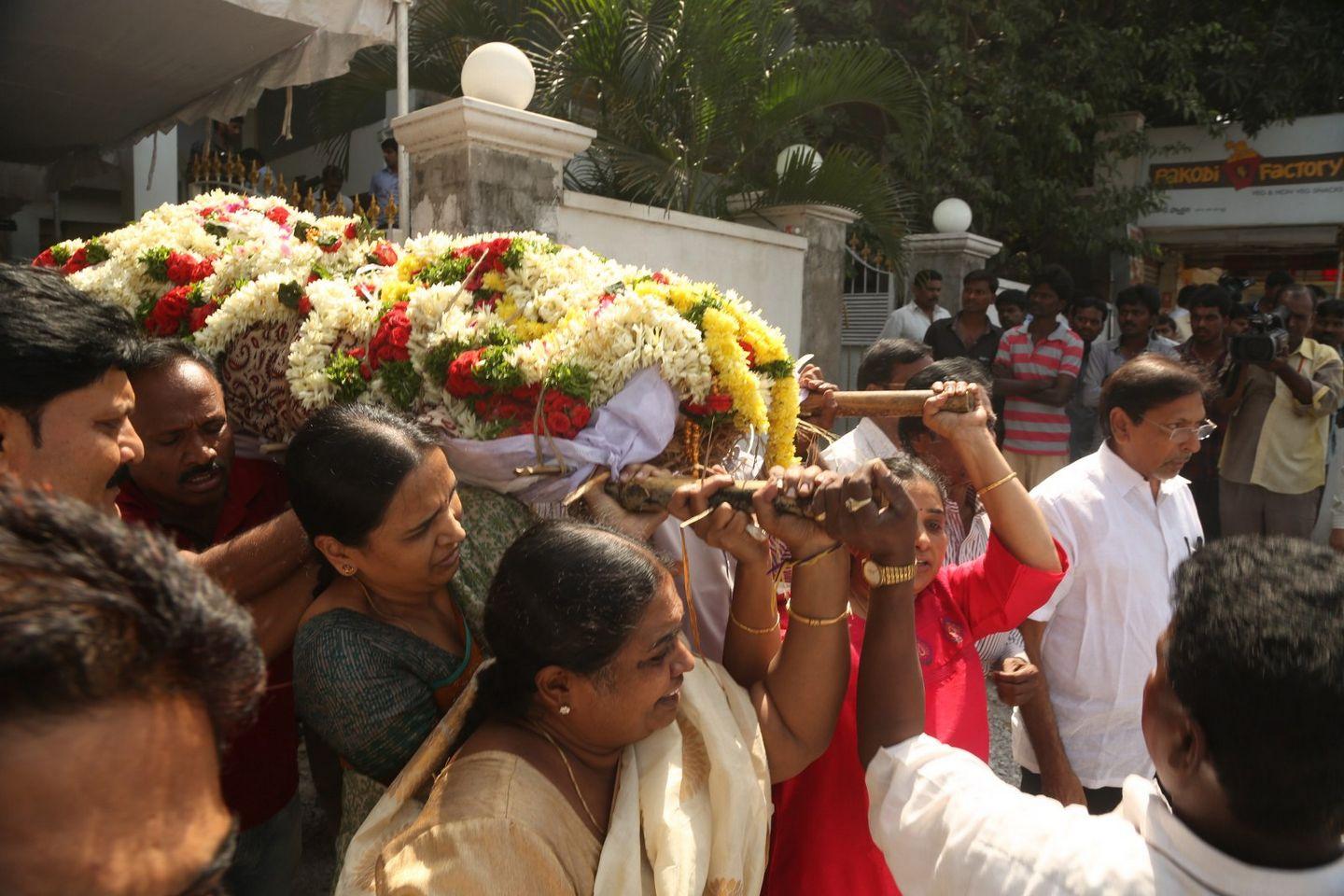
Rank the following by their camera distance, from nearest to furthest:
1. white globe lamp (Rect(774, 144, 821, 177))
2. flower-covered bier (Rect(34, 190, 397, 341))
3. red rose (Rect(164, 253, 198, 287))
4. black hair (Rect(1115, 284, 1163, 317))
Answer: flower-covered bier (Rect(34, 190, 397, 341)), red rose (Rect(164, 253, 198, 287)), black hair (Rect(1115, 284, 1163, 317)), white globe lamp (Rect(774, 144, 821, 177))

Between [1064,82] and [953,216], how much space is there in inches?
138

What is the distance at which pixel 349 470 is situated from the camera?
1749 millimetres

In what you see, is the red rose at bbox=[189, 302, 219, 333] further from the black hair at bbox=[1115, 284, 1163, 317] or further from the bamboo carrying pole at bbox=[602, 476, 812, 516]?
the black hair at bbox=[1115, 284, 1163, 317]

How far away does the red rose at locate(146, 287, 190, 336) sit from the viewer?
2551mm

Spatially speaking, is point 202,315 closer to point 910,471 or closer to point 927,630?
point 910,471

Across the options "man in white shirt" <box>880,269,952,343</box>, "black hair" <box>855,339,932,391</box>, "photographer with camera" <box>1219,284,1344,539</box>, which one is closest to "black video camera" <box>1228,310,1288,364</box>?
"photographer with camera" <box>1219,284,1344,539</box>

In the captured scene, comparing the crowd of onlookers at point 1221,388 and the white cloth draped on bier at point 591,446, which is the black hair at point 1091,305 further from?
the white cloth draped on bier at point 591,446

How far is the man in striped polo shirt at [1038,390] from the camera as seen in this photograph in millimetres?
6449

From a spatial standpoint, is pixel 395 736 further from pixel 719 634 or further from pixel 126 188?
pixel 126 188

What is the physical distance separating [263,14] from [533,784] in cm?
539

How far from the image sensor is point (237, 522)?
2346 mm

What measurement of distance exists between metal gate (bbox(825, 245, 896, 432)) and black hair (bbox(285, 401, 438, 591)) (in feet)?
28.0

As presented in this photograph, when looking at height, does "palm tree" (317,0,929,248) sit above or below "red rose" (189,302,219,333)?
above

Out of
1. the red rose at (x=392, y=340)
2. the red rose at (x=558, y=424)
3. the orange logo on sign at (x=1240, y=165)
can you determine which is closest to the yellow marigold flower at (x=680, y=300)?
the red rose at (x=558, y=424)
